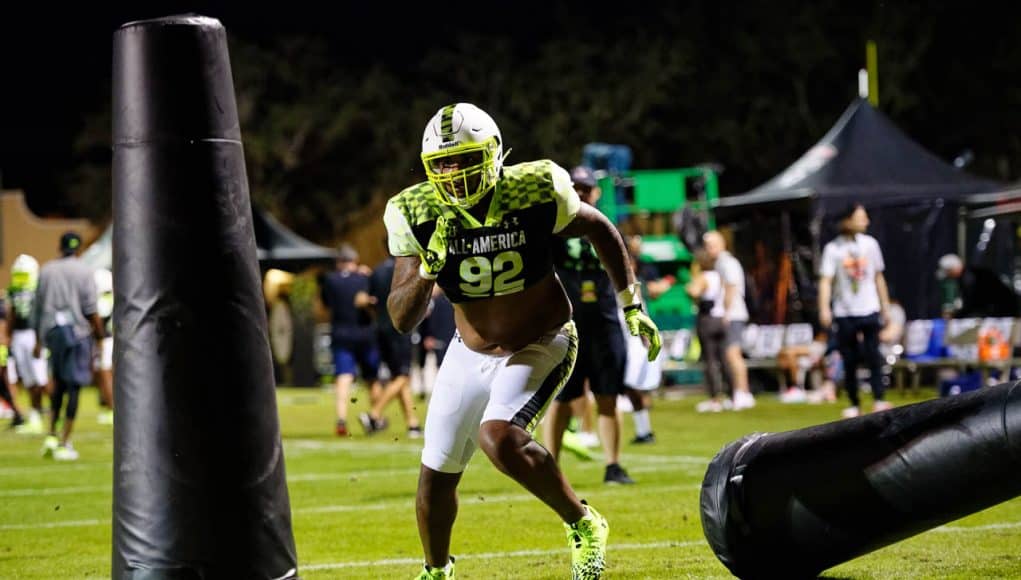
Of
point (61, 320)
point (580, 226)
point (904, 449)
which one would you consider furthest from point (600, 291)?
point (61, 320)

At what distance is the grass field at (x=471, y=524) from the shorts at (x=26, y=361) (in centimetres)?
493

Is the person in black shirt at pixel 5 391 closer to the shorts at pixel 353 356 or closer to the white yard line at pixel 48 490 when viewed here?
the shorts at pixel 353 356

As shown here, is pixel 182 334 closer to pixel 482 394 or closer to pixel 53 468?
pixel 482 394

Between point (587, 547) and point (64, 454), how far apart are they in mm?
9752

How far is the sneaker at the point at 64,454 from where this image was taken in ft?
50.7

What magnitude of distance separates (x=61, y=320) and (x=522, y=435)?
34.3 ft

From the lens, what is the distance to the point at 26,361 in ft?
69.5

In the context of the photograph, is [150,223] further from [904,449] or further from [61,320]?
[61,320]

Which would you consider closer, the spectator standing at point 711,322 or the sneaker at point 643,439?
the sneaker at point 643,439

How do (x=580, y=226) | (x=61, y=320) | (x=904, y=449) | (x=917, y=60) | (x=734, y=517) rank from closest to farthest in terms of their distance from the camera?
1. (x=904, y=449)
2. (x=734, y=517)
3. (x=580, y=226)
4. (x=61, y=320)
5. (x=917, y=60)

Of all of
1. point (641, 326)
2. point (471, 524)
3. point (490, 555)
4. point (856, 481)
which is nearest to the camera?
point (856, 481)

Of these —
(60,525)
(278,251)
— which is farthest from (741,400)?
(278,251)

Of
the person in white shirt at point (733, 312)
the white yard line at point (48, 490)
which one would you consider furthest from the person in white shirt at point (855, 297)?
the white yard line at point (48, 490)

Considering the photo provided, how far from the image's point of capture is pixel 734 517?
21.2ft
